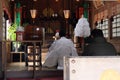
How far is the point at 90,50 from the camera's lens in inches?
170

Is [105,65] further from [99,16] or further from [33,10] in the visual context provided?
[33,10]

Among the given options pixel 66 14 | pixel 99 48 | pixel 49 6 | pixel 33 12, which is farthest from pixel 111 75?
pixel 49 6

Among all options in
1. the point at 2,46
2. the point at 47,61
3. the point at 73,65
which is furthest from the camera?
the point at 47,61

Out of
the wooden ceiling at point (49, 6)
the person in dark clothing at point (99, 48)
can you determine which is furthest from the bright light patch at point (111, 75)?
the wooden ceiling at point (49, 6)

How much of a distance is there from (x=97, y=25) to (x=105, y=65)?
11.4m

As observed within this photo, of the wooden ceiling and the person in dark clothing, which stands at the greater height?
the wooden ceiling

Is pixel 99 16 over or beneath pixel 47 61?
over

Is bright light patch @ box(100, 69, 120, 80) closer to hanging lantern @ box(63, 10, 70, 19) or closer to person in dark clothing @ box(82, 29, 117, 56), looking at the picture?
person in dark clothing @ box(82, 29, 117, 56)

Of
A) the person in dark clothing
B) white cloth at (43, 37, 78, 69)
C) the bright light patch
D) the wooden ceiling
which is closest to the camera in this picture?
the bright light patch

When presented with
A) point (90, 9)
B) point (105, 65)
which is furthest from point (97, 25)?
point (105, 65)

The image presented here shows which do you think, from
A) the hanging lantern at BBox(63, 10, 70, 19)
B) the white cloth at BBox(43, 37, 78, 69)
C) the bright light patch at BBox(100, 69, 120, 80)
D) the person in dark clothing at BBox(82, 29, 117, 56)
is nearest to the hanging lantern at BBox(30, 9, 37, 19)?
the hanging lantern at BBox(63, 10, 70, 19)

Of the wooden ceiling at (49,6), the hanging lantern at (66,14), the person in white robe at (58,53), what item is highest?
the wooden ceiling at (49,6)

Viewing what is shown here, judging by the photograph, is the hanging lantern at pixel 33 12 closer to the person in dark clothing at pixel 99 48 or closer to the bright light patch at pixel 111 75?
the person in dark clothing at pixel 99 48

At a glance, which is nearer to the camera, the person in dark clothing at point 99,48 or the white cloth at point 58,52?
the person in dark clothing at point 99,48
